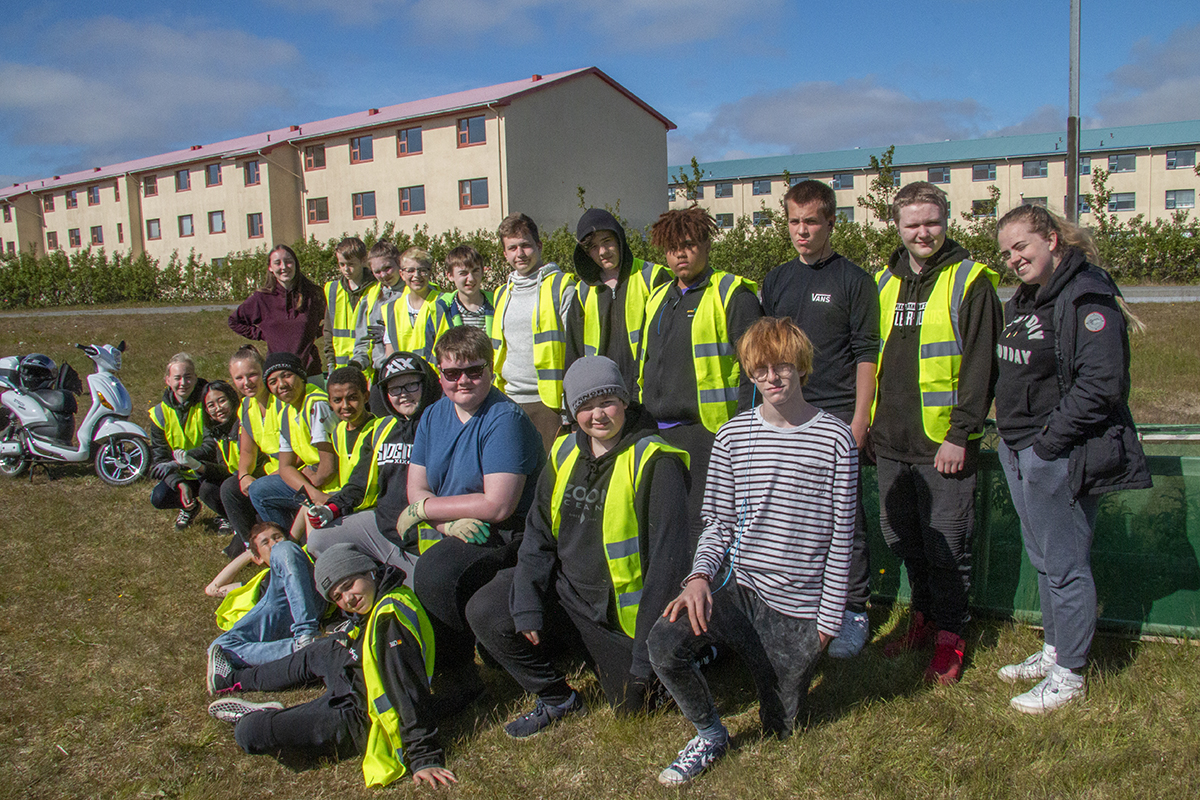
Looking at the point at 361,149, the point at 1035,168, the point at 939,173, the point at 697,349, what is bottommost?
the point at 697,349

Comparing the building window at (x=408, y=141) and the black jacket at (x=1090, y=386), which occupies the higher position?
the building window at (x=408, y=141)

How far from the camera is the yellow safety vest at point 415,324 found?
597 cm

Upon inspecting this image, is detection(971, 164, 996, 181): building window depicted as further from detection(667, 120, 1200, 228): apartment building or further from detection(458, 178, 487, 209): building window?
detection(458, 178, 487, 209): building window

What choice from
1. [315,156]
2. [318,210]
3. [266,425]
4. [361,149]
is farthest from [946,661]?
[315,156]

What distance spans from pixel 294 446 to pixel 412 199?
3351 cm

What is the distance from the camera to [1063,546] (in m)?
3.20

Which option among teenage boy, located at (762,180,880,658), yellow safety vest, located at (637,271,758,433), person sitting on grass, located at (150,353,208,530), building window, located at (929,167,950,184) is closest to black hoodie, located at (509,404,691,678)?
yellow safety vest, located at (637,271,758,433)

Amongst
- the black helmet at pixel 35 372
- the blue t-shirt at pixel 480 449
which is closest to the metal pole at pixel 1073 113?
the blue t-shirt at pixel 480 449

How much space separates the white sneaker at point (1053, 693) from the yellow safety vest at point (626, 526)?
5.28 feet

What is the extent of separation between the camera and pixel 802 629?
3.04 meters

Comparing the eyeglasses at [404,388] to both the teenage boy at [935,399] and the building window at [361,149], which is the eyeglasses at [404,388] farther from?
the building window at [361,149]

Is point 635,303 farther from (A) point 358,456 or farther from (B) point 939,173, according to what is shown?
(B) point 939,173

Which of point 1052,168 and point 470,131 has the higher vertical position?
Answer: point 1052,168

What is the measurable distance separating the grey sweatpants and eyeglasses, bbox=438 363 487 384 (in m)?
2.37
